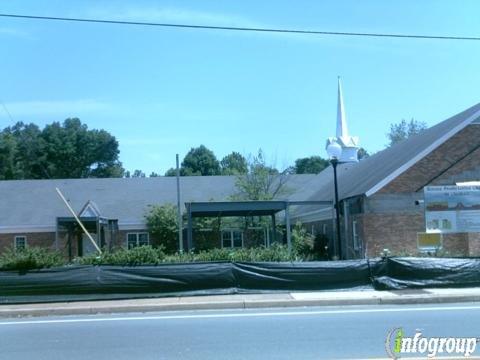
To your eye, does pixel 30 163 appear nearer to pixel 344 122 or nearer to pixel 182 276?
pixel 344 122

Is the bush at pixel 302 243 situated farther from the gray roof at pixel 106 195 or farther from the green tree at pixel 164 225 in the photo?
the green tree at pixel 164 225

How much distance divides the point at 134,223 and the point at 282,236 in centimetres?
919

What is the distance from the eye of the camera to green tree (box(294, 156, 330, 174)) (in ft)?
317

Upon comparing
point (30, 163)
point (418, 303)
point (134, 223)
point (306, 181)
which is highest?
point (30, 163)

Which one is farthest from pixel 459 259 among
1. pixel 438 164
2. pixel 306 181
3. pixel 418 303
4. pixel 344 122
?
pixel 344 122

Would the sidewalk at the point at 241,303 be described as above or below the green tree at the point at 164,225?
below

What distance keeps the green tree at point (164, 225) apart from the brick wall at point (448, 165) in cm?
1593

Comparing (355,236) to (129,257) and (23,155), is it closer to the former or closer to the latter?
(129,257)

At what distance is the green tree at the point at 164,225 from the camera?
118 feet

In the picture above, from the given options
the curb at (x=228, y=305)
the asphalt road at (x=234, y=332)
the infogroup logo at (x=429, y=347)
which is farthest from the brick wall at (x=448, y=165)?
the infogroup logo at (x=429, y=347)

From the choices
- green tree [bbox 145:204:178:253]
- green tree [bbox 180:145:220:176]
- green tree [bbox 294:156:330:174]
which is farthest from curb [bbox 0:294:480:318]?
green tree [bbox 294:156:330:174]

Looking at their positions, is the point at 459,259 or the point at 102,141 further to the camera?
the point at 102,141

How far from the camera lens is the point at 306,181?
149ft

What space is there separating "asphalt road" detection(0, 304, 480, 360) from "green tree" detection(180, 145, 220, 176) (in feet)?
231
